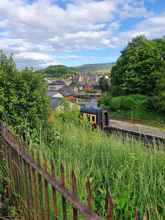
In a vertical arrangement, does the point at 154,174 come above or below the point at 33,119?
below

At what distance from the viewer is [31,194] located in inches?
76.2

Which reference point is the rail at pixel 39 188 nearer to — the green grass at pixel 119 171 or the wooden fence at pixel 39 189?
the wooden fence at pixel 39 189

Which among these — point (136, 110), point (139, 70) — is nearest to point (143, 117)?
point (136, 110)

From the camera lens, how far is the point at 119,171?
2584mm

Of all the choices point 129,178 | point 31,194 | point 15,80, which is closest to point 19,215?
point 31,194

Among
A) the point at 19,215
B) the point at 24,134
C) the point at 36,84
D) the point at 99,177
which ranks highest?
the point at 36,84

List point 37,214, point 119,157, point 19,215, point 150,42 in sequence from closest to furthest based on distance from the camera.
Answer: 1. point 37,214
2. point 19,215
3. point 119,157
4. point 150,42

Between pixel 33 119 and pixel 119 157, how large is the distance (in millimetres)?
1244

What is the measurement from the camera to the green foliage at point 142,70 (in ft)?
90.7

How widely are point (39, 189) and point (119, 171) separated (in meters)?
1.02

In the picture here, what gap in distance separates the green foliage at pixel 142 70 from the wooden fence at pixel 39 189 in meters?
24.7

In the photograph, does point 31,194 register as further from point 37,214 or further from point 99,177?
point 99,177

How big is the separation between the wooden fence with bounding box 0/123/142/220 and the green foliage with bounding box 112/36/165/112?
24.7 meters

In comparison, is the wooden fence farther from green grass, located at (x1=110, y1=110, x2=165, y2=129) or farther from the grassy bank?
the grassy bank
